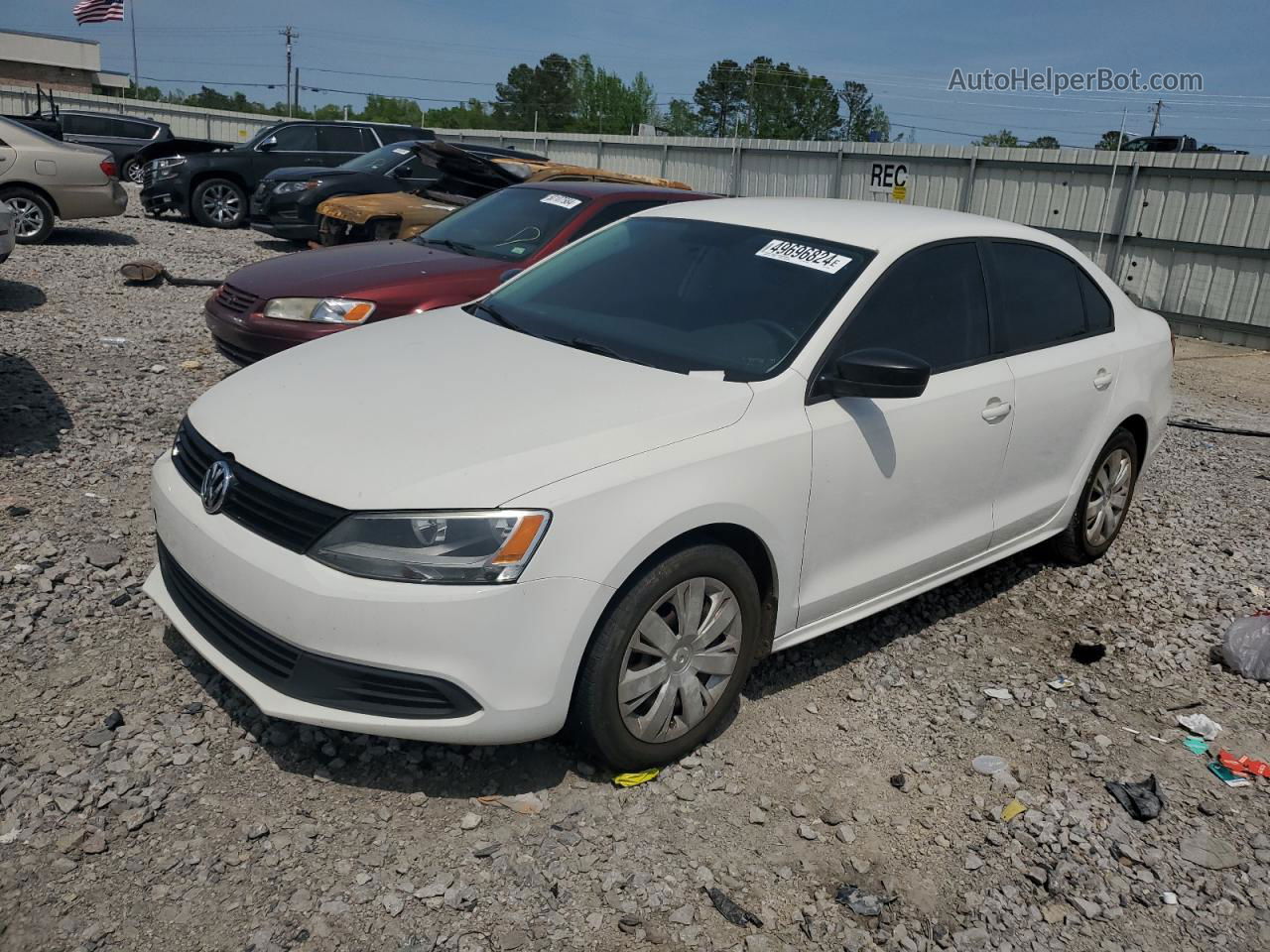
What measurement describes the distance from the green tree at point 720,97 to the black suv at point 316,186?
169 feet

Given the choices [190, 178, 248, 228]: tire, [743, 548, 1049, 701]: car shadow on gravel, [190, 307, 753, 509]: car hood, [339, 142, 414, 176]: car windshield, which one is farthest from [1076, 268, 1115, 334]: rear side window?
[190, 178, 248, 228]: tire

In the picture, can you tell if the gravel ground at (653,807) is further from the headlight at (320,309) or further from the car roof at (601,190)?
the car roof at (601,190)

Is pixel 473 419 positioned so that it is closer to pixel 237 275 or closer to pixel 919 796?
pixel 919 796

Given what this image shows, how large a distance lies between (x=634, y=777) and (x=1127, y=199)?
14.0m

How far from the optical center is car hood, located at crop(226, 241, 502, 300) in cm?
632

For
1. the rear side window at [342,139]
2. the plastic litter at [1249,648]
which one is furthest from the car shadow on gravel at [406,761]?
the rear side window at [342,139]

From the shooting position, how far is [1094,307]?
493 centimetres

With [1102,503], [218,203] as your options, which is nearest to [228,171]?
[218,203]

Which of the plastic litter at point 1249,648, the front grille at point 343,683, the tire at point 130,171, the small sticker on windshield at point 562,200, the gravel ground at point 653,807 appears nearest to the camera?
the gravel ground at point 653,807

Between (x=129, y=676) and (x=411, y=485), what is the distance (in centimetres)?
151

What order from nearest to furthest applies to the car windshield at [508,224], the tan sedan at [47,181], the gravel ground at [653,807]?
the gravel ground at [653,807], the car windshield at [508,224], the tan sedan at [47,181]

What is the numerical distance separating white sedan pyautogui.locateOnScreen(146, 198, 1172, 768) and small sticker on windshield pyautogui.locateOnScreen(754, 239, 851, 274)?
0.02 meters

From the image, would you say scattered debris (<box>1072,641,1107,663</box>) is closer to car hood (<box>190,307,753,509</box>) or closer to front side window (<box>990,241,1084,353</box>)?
front side window (<box>990,241,1084,353</box>)

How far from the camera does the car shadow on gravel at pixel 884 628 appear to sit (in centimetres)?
404
